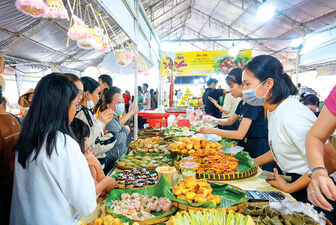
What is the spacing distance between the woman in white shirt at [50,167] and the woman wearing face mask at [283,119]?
1.31m

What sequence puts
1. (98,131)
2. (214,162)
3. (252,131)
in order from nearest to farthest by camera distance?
(214,162) → (98,131) → (252,131)

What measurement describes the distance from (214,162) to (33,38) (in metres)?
9.54

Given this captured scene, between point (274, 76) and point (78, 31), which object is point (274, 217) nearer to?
point (274, 76)

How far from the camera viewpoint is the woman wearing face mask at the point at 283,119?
153 cm

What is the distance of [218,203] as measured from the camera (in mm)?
1330

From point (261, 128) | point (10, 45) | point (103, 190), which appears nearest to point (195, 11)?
point (10, 45)

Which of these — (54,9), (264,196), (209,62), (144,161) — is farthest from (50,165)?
(209,62)

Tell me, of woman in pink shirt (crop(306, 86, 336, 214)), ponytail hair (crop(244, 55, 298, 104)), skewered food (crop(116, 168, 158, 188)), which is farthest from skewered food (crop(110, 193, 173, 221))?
ponytail hair (crop(244, 55, 298, 104))

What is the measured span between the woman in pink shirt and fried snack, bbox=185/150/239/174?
0.70 metres

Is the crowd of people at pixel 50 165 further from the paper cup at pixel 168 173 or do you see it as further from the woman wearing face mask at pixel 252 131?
the woman wearing face mask at pixel 252 131

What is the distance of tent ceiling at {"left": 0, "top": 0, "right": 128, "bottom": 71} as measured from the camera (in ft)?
22.9

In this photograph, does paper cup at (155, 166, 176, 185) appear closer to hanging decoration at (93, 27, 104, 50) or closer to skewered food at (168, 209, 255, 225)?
skewered food at (168, 209, 255, 225)

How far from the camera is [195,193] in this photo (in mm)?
Answer: 1326

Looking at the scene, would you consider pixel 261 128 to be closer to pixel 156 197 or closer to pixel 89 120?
pixel 156 197
